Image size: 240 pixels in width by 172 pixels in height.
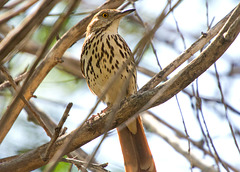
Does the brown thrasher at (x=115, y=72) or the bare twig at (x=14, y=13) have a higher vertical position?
the brown thrasher at (x=115, y=72)

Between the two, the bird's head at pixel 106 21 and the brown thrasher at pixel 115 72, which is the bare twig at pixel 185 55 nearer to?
the brown thrasher at pixel 115 72

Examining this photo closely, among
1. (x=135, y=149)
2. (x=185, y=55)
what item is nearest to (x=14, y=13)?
(x=185, y=55)

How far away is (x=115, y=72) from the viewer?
3.39m

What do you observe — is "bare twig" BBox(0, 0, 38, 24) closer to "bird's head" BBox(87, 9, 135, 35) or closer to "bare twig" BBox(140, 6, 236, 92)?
"bare twig" BBox(140, 6, 236, 92)

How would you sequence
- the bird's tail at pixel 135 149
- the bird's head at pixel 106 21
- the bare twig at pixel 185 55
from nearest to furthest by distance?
the bare twig at pixel 185 55, the bird's tail at pixel 135 149, the bird's head at pixel 106 21

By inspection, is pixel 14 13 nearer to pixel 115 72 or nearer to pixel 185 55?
pixel 185 55

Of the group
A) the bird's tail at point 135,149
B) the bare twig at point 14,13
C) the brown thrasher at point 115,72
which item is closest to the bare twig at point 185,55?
the brown thrasher at point 115,72

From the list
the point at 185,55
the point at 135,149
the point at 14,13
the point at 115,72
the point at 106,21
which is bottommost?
the point at 14,13

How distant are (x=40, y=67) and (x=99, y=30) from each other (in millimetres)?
998

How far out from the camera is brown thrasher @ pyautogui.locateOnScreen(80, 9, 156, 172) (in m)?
3.40

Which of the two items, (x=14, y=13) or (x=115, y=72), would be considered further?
(x=115, y=72)

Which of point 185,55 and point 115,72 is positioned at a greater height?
point 115,72

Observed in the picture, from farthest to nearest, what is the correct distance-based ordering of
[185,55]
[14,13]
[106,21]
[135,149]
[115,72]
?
[106,21] → [135,149] → [115,72] → [185,55] → [14,13]

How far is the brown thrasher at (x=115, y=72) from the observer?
11.2 ft
